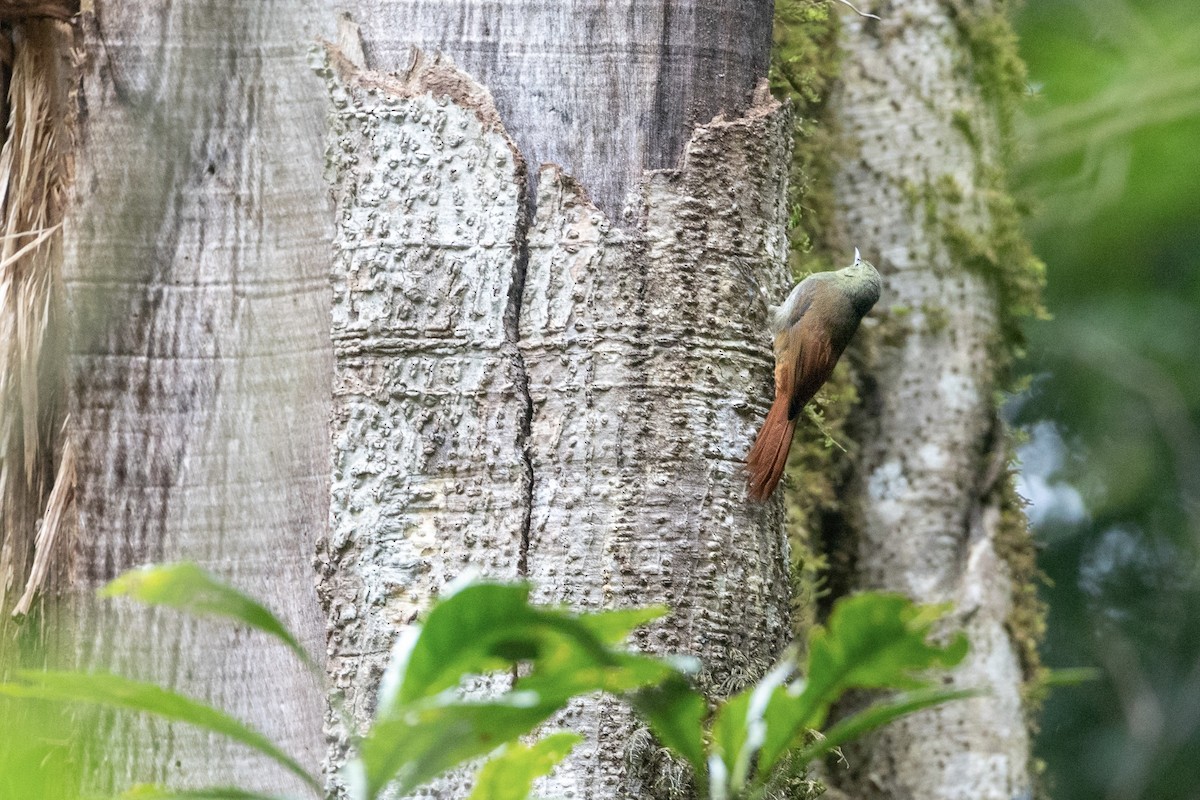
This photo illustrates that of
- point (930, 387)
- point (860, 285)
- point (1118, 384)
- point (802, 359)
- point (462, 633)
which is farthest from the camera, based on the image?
point (1118, 384)

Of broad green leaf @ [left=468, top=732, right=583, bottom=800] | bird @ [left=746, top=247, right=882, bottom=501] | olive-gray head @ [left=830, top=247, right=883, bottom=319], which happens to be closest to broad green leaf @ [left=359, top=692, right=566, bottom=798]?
broad green leaf @ [left=468, top=732, right=583, bottom=800]

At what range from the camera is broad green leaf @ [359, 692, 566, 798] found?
67 cm

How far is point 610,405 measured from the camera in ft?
5.23

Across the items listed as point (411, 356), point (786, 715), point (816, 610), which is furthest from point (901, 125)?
point (786, 715)

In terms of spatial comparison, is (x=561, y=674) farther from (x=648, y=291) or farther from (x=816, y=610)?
(x=816, y=610)

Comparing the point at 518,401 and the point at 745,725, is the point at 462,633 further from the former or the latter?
the point at 518,401

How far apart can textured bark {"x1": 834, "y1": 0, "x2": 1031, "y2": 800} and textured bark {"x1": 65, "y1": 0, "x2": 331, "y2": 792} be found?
224 centimetres

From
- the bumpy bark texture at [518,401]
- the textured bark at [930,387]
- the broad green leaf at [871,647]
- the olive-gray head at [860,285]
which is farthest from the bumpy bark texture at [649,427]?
the textured bark at [930,387]

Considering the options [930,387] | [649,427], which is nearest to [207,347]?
[649,427]

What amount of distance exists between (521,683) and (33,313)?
1.40 m

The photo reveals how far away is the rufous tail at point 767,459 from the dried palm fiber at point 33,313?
39.2 inches

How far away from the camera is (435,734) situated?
69 centimetres

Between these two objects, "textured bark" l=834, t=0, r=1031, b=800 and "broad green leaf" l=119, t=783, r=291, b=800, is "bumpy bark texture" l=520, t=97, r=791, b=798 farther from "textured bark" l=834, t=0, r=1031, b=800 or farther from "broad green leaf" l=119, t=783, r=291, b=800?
"textured bark" l=834, t=0, r=1031, b=800

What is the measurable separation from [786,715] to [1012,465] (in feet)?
10.2
